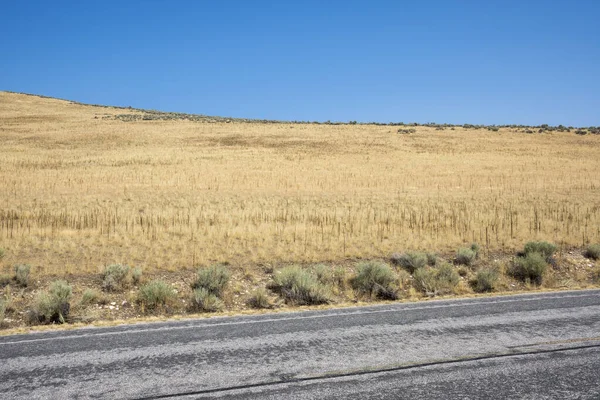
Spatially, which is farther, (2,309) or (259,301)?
(259,301)

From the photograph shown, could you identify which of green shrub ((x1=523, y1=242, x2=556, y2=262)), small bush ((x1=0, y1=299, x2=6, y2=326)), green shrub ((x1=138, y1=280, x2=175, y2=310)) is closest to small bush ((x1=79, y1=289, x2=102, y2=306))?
green shrub ((x1=138, y1=280, x2=175, y2=310))

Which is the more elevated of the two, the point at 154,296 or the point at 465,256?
the point at 465,256

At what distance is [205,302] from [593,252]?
449 inches

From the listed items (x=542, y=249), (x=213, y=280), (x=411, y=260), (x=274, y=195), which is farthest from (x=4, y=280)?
(x=274, y=195)

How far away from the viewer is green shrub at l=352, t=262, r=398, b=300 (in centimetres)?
1079

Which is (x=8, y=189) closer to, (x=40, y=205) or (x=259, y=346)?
(x=40, y=205)

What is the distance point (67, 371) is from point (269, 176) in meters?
28.4

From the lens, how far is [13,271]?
37.6 feet

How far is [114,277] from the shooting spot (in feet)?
36.3

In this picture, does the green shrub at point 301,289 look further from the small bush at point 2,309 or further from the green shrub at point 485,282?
the small bush at point 2,309

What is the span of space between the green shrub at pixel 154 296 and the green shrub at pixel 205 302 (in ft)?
1.77

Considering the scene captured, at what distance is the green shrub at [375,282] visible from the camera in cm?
1079

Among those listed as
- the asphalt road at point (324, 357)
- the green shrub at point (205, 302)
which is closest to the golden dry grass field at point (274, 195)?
the green shrub at point (205, 302)

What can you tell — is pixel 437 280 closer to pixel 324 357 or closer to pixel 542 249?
pixel 542 249
